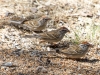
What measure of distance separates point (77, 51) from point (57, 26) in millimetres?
1627

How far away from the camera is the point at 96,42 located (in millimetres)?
8789

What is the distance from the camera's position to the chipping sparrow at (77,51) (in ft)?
26.3

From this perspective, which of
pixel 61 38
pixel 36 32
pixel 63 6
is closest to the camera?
pixel 61 38

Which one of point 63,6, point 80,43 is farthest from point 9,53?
point 63,6

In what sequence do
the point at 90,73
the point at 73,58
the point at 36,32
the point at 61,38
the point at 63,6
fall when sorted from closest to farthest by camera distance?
the point at 90,73, the point at 73,58, the point at 61,38, the point at 36,32, the point at 63,6

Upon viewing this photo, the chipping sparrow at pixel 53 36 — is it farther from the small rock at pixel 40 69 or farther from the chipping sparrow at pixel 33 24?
the small rock at pixel 40 69

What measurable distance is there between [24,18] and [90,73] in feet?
9.31

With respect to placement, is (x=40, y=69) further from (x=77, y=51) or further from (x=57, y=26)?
(x=57, y=26)

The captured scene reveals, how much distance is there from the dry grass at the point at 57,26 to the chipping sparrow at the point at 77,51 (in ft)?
0.39

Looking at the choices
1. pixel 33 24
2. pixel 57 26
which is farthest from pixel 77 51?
pixel 33 24

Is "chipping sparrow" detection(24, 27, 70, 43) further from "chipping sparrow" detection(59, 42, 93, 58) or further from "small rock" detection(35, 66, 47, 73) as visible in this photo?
"small rock" detection(35, 66, 47, 73)

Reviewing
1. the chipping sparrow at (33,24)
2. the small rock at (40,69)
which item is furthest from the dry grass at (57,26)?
the chipping sparrow at (33,24)

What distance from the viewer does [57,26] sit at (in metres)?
9.62

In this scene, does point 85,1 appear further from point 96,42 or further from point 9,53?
point 9,53
